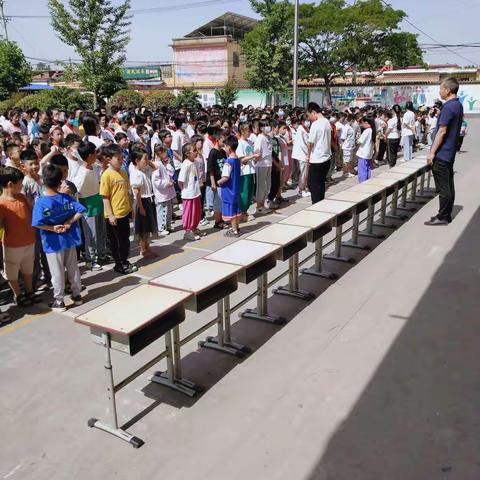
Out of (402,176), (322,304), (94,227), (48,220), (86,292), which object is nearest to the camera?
(48,220)

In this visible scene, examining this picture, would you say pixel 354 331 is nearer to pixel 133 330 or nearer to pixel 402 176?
pixel 133 330

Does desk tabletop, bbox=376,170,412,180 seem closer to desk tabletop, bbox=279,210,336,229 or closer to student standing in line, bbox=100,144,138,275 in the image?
desk tabletop, bbox=279,210,336,229

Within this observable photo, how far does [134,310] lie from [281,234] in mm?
2026

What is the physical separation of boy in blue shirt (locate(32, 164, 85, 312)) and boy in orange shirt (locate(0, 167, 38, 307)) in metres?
0.26

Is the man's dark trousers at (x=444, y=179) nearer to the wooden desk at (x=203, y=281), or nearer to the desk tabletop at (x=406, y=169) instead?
the desk tabletop at (x=406, y=169)

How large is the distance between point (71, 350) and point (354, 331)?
244 cm

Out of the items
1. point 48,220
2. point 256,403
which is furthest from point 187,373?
point 48,220

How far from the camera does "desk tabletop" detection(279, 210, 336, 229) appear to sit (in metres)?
5.17

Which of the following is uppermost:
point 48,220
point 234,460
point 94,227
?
point 48,220

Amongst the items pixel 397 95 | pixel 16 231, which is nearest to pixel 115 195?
pixel 16 231

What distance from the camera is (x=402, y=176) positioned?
7980 millimetres

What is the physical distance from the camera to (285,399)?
3477 millimetres

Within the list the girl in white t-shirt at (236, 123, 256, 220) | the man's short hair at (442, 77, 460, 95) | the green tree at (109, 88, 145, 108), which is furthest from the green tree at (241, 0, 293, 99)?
the man's short hair at (442, 77, 460, 95)

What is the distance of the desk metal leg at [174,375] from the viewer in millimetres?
3564
